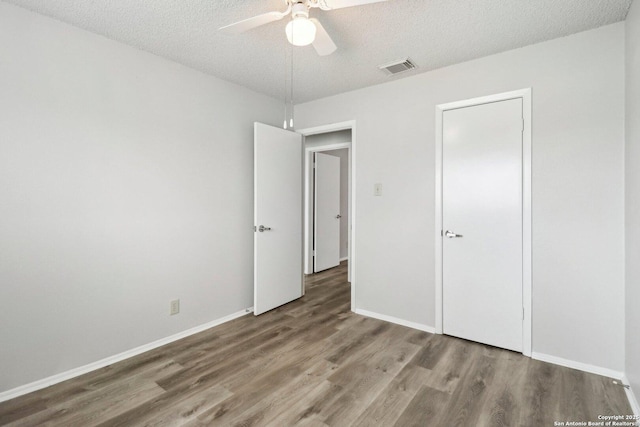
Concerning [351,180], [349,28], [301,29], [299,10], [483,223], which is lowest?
[483,223]

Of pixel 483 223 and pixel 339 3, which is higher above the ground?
pixel 339 3

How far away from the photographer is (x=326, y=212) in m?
5.50

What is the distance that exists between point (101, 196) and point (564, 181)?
11.4ft

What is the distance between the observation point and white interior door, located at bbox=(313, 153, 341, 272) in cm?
530

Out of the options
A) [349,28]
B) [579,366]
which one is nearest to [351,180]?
[349,28]

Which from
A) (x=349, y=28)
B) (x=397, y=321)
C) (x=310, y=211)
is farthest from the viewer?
(x=310, y=211)

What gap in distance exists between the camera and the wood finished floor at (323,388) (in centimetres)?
180

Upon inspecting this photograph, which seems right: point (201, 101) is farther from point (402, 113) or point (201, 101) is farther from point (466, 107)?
point (466, 107)

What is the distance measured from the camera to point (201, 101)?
3.01 metres

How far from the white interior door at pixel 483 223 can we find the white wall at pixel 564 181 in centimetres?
12

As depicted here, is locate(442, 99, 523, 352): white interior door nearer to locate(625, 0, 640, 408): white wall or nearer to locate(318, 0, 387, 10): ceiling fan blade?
locate(625, 0, 640, 408): white wall

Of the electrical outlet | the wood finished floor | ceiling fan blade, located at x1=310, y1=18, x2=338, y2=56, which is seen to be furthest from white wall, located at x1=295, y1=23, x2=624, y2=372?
the electrical outlet

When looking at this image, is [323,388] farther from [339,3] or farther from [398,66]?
[398,66]

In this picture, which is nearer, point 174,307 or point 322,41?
point 322,41
